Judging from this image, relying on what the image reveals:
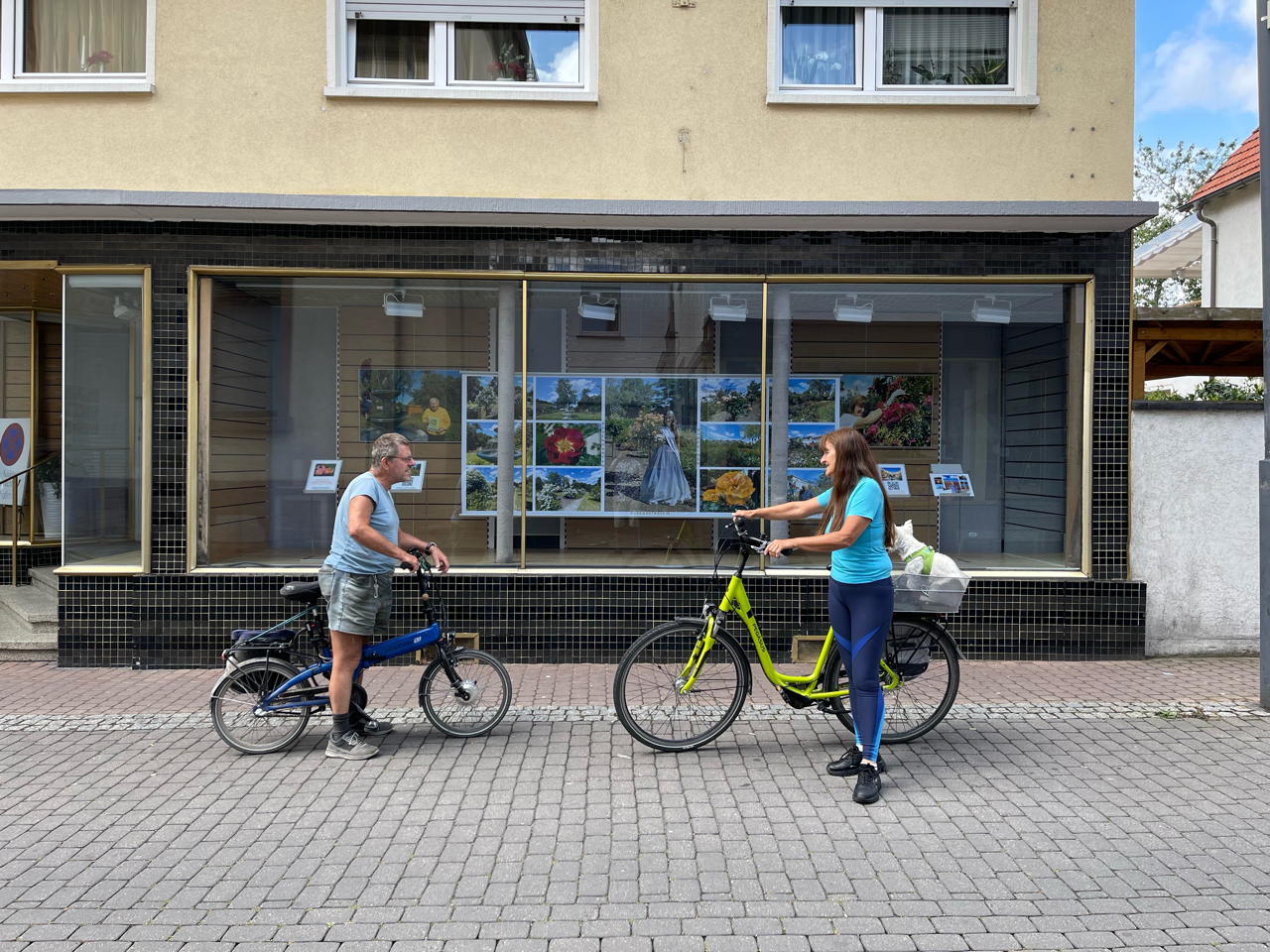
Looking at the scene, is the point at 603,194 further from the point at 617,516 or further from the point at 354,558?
the point at 354,558

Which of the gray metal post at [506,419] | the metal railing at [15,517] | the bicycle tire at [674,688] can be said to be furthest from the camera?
the metal railing at [15,517]

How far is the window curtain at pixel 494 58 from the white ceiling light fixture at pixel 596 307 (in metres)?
1.88

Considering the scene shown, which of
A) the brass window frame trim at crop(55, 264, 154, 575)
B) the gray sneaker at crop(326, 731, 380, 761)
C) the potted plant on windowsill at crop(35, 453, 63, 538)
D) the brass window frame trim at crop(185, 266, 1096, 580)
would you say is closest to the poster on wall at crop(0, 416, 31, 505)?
the potted plant on windowsill at crop(35, 453, 63, 538)

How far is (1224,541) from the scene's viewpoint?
8.41 meters

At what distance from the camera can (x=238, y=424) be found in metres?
8.59

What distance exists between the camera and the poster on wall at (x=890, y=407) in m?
9.17

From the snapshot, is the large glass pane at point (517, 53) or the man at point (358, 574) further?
the large glass pane at point (517, 53)

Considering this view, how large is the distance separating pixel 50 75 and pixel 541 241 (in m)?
4.31

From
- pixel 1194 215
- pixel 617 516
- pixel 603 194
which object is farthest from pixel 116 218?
pixel 1194 215

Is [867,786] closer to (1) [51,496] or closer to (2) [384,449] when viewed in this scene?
(2) [384,449]

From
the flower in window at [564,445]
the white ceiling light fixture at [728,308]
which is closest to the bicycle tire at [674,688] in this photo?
the flower in window at [564,445]

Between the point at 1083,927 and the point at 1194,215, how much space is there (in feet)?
62.3

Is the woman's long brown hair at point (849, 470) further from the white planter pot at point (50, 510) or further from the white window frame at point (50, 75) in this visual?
the white planter pot at point (50, 510)

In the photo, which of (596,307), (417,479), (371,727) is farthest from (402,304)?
(371,727)
